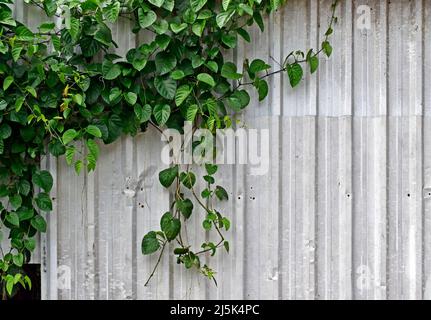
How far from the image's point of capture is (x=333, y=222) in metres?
1.96

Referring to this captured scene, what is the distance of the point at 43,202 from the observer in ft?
6.11

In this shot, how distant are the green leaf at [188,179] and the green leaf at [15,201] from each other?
0.66m

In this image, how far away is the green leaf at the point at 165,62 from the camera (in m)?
1.82

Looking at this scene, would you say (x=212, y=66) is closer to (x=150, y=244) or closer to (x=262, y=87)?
(x=262, y=87)

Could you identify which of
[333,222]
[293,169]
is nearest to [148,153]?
[293,169]

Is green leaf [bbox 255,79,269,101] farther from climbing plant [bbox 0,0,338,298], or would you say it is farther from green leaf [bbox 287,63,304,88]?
green leaf [bbox 287,63,304,88]

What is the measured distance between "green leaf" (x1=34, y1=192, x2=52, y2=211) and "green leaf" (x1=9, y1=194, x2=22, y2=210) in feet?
0.20

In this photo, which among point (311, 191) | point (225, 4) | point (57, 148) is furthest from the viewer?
point (311, 191)

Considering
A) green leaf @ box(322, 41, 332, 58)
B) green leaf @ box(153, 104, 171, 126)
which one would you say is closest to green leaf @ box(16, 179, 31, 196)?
green leaf @ box(153, 104, 171, 126)

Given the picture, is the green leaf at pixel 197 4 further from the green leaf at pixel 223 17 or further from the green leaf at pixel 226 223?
the green leaf at pixel 226 223

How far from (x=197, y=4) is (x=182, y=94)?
13.9 inches

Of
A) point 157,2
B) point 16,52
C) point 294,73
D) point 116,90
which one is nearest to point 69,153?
point 116,90

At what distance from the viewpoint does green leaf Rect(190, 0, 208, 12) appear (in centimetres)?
177

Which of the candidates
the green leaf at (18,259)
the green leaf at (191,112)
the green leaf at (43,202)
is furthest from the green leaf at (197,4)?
the green leaf at (18,259)
